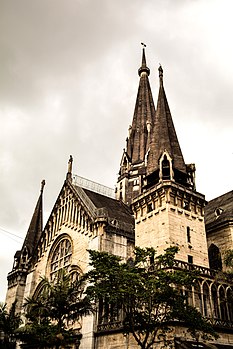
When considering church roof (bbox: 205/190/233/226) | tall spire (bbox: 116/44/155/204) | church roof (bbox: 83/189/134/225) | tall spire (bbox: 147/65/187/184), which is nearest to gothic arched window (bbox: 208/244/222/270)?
church roof (bbox: 205/190/233/226)

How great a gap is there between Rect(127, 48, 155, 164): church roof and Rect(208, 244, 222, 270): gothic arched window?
1033 inches

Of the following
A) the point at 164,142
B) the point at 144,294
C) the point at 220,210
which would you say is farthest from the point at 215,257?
the point at 144,294

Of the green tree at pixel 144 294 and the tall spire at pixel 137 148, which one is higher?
the tall spire at pixel 137 148

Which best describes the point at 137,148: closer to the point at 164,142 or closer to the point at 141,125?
the point at 141,125

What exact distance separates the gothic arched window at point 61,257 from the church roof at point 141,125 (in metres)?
24.3

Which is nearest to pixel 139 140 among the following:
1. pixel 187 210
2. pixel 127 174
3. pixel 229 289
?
pixel 127 174

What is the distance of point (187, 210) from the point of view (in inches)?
1342

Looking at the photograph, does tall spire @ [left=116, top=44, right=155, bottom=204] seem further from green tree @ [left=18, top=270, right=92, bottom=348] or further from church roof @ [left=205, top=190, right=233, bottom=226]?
green tree @ [left=18, top=270, right=92, bottom=348]

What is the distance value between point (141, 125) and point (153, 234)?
36.4 meters

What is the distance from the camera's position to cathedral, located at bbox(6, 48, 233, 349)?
29.7 m

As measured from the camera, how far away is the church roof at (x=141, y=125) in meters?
63.8

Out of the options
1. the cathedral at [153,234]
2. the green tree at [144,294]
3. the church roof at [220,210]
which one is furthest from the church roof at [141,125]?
the green tree at [144,294]

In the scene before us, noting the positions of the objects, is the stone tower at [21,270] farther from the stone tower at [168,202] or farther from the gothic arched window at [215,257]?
the gothic arched window at [215,257]

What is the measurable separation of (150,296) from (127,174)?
39950 millimetres
